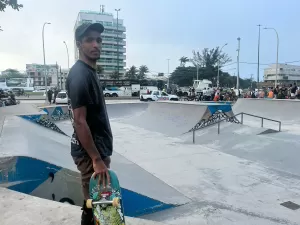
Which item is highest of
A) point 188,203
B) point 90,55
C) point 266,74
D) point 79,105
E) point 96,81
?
point 266,74

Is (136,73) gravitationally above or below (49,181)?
above

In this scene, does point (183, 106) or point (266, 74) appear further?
point (266, 74)

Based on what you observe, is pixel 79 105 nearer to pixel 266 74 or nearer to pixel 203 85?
pixel 203 85

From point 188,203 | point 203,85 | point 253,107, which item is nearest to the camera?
point 188,203

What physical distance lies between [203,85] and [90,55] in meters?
42.4

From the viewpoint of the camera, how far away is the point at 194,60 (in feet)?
285

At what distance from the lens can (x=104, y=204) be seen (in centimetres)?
171

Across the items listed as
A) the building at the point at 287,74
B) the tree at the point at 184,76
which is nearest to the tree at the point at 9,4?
the tree at the point at 184,76

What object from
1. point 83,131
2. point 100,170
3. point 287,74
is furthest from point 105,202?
point 287,74

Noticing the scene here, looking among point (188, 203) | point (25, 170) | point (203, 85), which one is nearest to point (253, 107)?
point (188, 203)

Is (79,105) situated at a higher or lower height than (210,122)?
higher

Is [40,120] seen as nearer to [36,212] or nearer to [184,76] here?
[36,212]

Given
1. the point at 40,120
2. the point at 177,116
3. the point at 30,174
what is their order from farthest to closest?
the point at 177,116 < the point at 40,120 < the point at 30,174

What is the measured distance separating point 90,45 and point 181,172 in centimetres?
462
